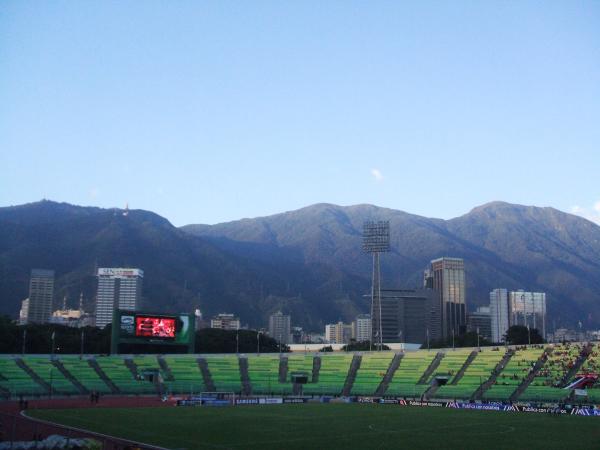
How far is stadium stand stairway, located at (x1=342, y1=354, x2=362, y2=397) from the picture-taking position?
317 feet

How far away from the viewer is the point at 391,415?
66125 millimetres

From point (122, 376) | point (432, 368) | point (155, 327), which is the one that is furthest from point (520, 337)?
point (122, 376)

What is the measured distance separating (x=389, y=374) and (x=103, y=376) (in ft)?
A: 143

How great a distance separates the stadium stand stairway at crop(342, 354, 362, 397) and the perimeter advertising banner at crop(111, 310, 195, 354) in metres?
28.7

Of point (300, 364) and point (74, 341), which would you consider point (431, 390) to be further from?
point (74, 341)

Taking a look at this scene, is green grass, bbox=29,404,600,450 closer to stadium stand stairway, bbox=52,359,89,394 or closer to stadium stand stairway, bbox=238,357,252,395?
stadium stand stairway, bbox=238,357,252,395

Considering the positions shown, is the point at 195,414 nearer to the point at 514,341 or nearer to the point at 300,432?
the point at 300,432

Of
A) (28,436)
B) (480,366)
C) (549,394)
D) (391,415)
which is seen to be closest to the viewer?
(28,436)

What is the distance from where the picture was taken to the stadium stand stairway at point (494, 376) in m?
86.5

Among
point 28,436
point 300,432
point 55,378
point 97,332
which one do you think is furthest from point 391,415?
point 97,332

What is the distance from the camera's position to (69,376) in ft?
317

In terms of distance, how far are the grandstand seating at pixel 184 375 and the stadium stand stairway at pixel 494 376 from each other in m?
39.1

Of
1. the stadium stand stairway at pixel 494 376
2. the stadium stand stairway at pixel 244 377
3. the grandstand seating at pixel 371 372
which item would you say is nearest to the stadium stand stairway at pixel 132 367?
the stadium stand stairway at pixel 244 377

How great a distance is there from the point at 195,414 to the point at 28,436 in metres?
23.8
